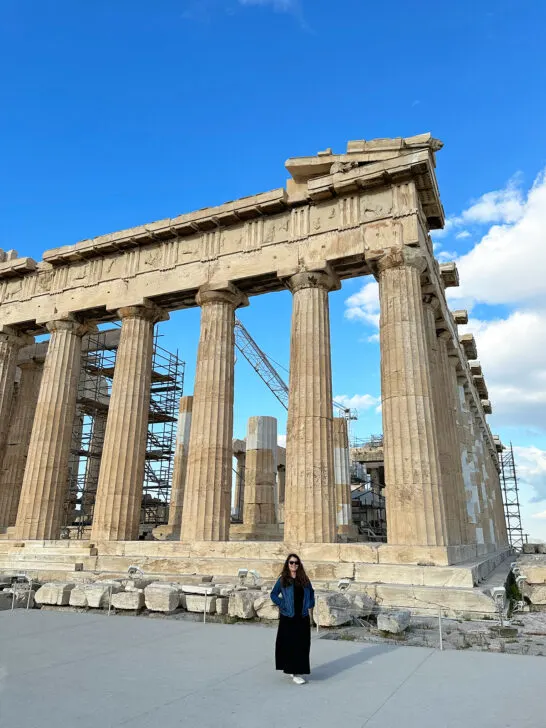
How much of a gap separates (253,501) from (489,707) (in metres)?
25.9

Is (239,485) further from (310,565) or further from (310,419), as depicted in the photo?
(310,565)

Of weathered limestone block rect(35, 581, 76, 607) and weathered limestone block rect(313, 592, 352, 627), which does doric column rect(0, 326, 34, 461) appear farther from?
weathered limestone block rect(313, 592, 352, 627)

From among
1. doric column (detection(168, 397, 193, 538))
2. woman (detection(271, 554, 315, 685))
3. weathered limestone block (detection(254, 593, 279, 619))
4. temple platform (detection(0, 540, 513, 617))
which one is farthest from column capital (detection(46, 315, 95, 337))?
woman (detection(271, 554, 315, 685))

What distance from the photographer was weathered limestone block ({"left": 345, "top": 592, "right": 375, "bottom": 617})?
9.35 metres

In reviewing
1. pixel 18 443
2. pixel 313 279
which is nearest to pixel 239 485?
pixel 18 443

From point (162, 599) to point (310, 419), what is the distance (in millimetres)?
7281

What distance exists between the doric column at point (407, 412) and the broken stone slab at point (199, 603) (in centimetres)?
579

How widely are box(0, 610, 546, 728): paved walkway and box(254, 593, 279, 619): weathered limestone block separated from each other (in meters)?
1.12

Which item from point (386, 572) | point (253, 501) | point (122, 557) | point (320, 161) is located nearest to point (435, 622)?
point (386, 572)

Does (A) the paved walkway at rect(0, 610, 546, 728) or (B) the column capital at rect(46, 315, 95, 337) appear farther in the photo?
(B) the column capital at rect(46, 315, 95, 337)

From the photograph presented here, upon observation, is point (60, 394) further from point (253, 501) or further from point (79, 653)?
point (79, 653)

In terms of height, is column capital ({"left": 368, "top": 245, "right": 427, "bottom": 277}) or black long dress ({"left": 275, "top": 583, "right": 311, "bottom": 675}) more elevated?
column capital ({"left": 368, "top": 245, "right": 427, "bottom": 277})

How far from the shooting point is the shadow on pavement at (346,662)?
6107 mm

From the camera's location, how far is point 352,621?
9.12 meters
